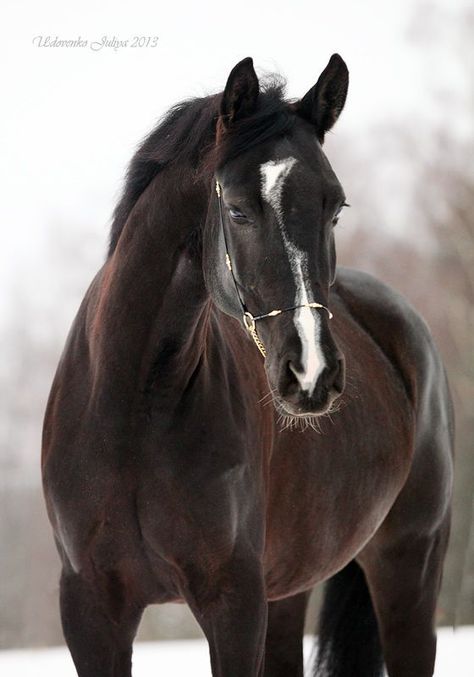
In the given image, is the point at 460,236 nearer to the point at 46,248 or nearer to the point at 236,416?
the point at 46,248

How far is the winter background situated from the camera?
857 centimetres

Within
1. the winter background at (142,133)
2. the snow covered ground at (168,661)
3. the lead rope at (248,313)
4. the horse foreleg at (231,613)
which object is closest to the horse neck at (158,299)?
the lead rope at (248,313)

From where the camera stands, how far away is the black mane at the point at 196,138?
2.22 metres

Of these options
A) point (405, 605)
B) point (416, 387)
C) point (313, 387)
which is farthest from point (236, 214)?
point (405, 605)

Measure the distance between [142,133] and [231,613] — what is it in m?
6.12

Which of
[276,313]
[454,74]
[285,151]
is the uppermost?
[454,74]

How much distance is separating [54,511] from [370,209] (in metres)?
7.29

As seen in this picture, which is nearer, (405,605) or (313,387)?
(313,387)

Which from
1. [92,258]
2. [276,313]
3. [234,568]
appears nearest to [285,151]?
[276,313]

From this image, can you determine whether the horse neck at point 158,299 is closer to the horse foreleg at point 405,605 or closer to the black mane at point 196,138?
the black mane at point 196,138

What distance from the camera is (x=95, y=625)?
2510 mm

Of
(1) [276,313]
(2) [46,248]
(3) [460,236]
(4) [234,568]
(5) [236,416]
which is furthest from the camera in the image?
(3) [460,236]

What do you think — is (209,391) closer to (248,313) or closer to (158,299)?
(158,299)

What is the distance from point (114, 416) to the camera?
2.47m
